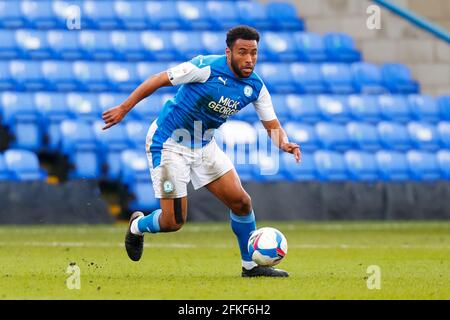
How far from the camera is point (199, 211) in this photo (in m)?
16.5

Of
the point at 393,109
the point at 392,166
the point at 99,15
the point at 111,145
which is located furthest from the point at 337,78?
the point at 111,145

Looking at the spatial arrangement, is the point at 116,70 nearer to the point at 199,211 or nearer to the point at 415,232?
the point at 199,211

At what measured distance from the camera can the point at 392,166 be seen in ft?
59.5

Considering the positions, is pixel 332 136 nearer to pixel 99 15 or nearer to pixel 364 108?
pixel 364 108

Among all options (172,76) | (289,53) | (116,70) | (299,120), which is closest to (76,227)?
(116,70)

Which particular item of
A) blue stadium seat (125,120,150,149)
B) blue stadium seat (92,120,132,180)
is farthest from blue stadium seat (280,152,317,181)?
blue stadium seat (92,120,132,180)

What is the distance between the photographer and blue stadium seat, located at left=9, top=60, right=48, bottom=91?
1742 cm

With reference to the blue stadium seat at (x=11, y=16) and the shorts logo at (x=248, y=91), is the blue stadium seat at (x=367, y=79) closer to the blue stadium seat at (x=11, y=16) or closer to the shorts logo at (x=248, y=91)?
the blue stadium seat at (x=11, y=16)

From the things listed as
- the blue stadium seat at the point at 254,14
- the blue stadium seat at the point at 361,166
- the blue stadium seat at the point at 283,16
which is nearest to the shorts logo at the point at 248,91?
the blue stadium seat at the point at 361,166

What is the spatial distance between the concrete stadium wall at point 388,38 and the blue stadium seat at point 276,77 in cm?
185

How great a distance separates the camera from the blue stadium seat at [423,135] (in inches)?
744

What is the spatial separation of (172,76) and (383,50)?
39.7 ft

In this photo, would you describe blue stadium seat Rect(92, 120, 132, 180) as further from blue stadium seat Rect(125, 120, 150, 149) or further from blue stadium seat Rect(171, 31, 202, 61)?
blue stadium seat Rect(171, 31, 202, 61)

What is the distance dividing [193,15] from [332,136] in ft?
11.4
